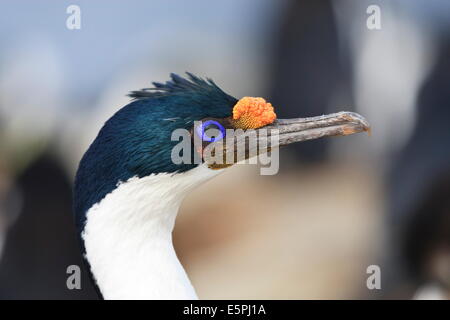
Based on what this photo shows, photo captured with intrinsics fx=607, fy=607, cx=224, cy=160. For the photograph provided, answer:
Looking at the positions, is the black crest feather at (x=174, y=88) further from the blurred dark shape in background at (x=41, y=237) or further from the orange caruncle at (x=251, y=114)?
the blurred dark shape in background at (x=41, y=237)

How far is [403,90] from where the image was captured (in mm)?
2600

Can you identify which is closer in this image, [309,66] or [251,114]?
[251,114]

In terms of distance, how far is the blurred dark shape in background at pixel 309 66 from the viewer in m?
2.59

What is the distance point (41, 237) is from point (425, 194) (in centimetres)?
161

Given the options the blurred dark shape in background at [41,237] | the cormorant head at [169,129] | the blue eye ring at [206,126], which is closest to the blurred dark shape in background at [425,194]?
the blurred dark shape in background at [41,237]

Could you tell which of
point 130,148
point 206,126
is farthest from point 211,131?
point 130,148

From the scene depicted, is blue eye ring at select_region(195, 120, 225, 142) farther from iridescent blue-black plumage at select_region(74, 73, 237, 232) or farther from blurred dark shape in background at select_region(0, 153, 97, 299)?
blurred dark shape in background at select_region(0, 153, 97, 299)

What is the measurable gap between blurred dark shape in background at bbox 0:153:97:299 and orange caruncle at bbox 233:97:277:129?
1487mm

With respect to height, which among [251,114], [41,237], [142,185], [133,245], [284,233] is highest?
[251,114]

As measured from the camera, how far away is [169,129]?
3.51 ft

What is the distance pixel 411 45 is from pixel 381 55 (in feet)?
0.43

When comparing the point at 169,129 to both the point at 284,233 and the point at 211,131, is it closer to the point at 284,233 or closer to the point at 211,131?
the point at 211,131

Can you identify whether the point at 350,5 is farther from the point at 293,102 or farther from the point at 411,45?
the point at 293,102

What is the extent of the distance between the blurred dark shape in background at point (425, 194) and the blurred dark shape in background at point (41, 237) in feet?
4.46
